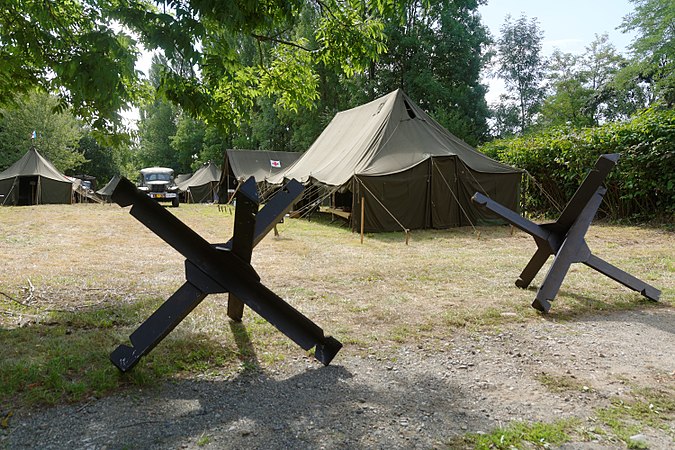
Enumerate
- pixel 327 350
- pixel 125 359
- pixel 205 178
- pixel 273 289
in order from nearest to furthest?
pixel 125 359
pixel 327 350
pixel 273 289
pixel 205 178

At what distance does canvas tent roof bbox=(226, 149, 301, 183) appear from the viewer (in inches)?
971

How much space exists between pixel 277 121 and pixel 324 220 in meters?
21.6

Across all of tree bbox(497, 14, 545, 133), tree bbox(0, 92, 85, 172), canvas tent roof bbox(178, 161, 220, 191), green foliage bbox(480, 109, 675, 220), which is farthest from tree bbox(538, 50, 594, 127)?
tree bbox(0, 92, 85, 172)

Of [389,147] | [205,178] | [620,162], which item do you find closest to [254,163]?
[205,178]

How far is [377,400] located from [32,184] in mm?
26842

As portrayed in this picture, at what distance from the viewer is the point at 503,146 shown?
17031 mm

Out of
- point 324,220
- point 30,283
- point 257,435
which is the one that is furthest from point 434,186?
point 257,435

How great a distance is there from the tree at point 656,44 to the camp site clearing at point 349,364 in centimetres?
2047

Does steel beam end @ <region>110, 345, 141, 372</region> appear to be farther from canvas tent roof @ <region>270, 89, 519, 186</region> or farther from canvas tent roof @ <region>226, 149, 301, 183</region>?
canvas tent roof @ <region>226, 149, 301, 183</region>

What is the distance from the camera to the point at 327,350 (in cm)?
301

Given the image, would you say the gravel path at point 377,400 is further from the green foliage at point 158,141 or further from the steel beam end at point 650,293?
the green foliage at point 158,141

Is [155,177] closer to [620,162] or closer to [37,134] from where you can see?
[37,134]

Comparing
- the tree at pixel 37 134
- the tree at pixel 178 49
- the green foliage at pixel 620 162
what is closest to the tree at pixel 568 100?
the green foliage at pixel 620 162

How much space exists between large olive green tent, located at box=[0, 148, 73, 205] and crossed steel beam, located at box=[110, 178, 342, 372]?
24.9 meters
